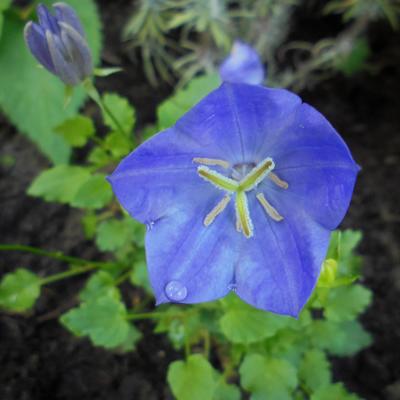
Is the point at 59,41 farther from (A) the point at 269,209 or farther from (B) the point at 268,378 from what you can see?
(B) the point at 268,378

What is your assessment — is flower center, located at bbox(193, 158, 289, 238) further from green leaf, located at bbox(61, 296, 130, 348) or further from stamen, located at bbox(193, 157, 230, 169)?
green leaf, located at bbox(61, 296, 130, 348)

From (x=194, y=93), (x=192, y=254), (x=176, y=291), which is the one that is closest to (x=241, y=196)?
(x=192, y=254)

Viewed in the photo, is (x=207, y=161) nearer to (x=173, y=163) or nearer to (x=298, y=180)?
(x=173, y=163)

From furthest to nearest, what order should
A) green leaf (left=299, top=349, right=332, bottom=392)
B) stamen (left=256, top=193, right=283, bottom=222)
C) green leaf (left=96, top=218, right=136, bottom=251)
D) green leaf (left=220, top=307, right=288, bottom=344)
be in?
1. green leaf (left=96, top=218, right=136, bottom=251)
2. green leaf (left=299, top=349, right=332, bottom=392)
3. green leaf (left=220, top=307, right=288, bottom=344)
4. stamen (left=256, top=193, right=283, bottom=222)

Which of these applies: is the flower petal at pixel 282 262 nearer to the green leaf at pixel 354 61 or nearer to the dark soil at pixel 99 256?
the dark soil at pixel 99 256

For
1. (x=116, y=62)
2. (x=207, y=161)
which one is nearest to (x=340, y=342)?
(x=207, y=161)

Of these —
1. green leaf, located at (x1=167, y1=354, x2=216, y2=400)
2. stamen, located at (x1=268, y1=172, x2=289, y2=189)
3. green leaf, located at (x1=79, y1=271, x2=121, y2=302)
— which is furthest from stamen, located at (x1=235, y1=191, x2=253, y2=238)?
green leaf, located at (x1=79, y1=271, x2=121, y2=302)
